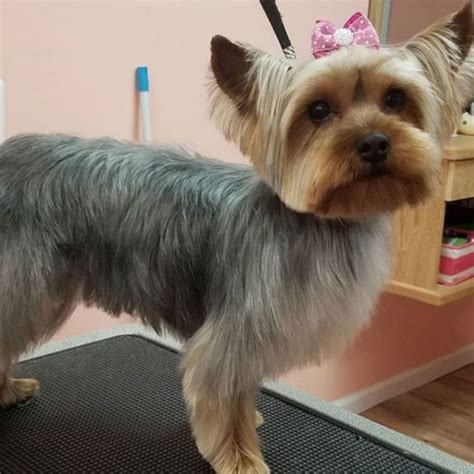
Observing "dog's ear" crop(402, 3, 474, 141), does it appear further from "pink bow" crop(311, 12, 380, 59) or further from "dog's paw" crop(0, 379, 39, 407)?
"dog's paw" crop(0, 379, 39, 407)

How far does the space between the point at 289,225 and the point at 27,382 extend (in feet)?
2.02

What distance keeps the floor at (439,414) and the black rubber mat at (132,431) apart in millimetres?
1193

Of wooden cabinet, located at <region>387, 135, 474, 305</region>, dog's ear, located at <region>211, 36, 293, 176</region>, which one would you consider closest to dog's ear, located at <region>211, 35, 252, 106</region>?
dog's ear, located at <region>211, 36, 293, 176</region>

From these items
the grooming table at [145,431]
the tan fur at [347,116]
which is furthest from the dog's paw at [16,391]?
the tan fur at [347,116]

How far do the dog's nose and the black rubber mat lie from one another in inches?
19.9

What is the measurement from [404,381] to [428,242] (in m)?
0.91

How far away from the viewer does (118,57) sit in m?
1.68

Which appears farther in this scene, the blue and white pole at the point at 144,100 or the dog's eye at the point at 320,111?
the blue and white pole at the point at 144,100

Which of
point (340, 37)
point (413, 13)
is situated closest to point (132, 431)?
point (340, 37)

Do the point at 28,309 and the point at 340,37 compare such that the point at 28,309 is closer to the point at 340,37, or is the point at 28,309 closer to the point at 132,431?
the point at 132,431

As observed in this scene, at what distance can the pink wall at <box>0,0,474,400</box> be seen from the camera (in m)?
1.55

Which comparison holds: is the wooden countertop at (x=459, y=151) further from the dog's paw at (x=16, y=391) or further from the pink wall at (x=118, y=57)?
the dog's paw at (x=16, y=391)

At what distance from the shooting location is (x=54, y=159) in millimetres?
1104

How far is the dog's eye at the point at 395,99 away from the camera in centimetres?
93
